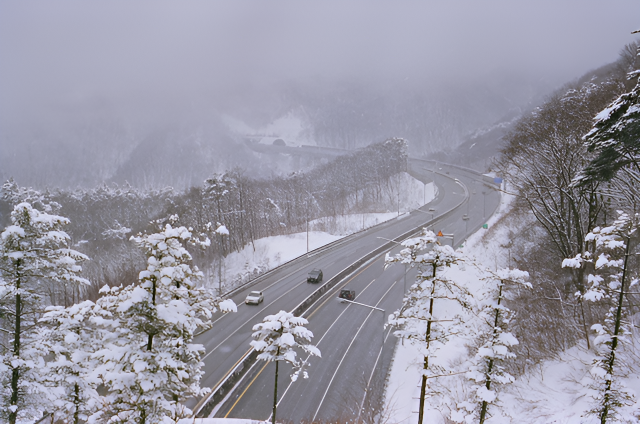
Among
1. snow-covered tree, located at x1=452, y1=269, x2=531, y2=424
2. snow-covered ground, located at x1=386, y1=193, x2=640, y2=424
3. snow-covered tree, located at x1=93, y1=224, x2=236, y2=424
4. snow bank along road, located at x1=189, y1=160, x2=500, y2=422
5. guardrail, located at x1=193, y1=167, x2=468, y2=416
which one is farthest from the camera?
snow bank along road, located at x1=189, y1=160, x2=500, y2=422

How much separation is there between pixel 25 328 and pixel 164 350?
6661 millimetres

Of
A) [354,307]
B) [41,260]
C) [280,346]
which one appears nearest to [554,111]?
[354,307]

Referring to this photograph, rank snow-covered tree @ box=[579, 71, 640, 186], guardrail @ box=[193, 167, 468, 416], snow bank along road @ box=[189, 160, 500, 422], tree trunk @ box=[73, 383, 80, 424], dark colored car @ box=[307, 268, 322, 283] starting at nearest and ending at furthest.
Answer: tree trunk @ box=[73, 383, 80, 424]
snow-covered tree @ box=[579, 71, 640, 186]
guardrail @ box=[193, 167, 468, 416]
snow bank along road @ box=[189, 160, 500, 422]
dark colored car @ box=[307, 268, 322, 283]

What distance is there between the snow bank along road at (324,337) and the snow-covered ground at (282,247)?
131 inches

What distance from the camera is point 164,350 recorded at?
32.9 feet

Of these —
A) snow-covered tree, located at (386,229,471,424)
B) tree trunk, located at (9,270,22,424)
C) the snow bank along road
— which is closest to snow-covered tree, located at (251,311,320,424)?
snow-covered tree, located at (386,229,471,424)

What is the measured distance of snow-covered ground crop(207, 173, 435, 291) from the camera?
50625 millimetres

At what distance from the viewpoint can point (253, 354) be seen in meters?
25.9

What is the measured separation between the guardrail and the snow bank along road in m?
0.18

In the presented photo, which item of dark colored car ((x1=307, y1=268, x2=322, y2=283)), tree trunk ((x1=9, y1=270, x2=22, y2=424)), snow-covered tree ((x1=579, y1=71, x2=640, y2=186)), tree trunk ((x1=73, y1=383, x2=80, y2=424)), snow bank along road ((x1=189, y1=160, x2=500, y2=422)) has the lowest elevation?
snow bank along road ((x1=189, y1=160, x2=500, y2=422))

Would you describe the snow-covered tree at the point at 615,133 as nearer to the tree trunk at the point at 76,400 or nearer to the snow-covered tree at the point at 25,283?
the snow-covered tree at the point at 25,283

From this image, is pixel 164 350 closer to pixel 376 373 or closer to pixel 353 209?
pixel 376 373

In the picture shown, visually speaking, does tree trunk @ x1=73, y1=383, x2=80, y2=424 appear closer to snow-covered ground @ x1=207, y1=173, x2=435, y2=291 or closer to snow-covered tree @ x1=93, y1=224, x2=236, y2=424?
snow-covered tree @ x1=93, y1=224, x2=236, y2=424

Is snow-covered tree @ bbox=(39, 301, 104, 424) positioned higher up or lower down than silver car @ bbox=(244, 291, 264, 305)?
higher up
